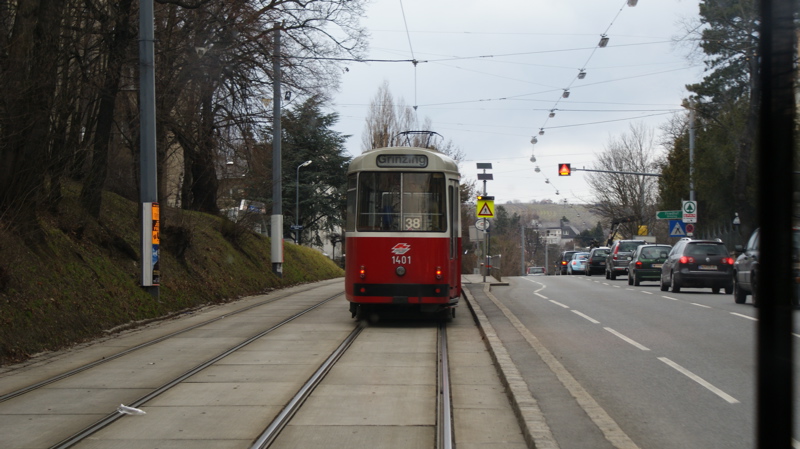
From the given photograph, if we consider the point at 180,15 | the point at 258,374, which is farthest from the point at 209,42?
the point at 258,374

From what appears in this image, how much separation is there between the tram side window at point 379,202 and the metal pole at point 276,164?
7986 millimetres

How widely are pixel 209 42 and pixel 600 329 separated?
489 inches

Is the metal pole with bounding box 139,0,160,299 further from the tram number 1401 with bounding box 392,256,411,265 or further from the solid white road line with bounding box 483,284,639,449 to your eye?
the solid white road line with bounding box 483,284,639,449

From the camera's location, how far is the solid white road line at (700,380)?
840cm

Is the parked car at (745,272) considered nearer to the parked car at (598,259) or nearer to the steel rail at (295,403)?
the steel rail at (295,403)

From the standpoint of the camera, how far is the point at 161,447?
6629 millimetres

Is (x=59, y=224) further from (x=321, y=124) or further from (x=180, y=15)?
(x=321, y=124)

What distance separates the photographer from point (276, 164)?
2922 centimetres

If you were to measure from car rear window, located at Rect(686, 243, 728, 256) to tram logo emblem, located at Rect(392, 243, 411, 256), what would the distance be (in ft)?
43.8

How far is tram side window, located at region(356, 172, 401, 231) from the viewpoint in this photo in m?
15.6

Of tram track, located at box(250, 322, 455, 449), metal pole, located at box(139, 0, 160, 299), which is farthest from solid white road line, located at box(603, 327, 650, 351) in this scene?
metal pole, located at box(139, 0, 160, 299)

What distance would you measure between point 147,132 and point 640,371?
1117 cm

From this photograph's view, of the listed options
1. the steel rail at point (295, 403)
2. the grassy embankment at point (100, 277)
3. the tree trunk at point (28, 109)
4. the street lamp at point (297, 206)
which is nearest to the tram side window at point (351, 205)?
the steel rail at point (295, 403)

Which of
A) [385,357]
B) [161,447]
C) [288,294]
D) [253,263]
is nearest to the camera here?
[161,447]
